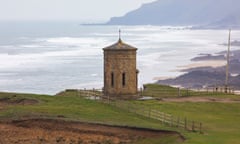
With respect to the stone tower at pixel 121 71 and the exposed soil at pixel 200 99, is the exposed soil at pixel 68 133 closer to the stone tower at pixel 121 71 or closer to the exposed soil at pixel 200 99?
the stone tower at pixel 121 71

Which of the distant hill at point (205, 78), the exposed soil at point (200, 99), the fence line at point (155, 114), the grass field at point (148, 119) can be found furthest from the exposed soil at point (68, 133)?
the distant hill at point (205, 78)

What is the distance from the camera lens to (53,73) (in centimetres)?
9612

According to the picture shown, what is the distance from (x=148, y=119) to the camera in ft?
119

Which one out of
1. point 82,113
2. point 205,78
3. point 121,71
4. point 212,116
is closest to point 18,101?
point 82,113

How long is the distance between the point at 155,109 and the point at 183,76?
54.3 m

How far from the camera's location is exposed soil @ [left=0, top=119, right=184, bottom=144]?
32.4 metres

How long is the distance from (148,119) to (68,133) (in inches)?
217

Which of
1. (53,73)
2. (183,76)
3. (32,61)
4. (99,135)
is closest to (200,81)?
(183,76)

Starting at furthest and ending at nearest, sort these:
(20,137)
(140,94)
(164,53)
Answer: (164,53) → (140,94) → (20,137)

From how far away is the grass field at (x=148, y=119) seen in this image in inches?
1225

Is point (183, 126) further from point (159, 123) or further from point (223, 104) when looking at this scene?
point (223, 104)

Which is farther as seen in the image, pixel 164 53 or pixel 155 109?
pixel 164 53

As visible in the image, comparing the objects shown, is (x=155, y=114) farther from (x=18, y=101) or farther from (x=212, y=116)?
(x=18, y=101)

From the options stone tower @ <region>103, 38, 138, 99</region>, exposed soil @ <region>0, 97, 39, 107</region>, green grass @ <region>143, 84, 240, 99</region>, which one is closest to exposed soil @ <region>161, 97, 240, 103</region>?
green grass @ <region>143, 84, 240, 99</region>
